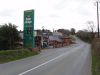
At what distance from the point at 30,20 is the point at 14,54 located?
14.8 meters

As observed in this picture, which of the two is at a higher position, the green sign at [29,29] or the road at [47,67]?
the green sign at [29,29]

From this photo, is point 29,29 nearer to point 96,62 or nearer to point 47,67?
point 96,62

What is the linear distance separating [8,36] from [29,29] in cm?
408

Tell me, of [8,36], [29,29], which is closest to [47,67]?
[29,29]

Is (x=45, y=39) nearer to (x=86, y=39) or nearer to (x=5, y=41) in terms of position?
(x=5, y=41)

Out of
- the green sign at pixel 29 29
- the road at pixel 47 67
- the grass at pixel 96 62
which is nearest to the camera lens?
the road at pixel 47 67

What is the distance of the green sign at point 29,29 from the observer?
4625cm

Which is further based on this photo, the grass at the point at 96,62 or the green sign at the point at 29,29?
the green sign at the point at 29,29

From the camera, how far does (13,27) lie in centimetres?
4888

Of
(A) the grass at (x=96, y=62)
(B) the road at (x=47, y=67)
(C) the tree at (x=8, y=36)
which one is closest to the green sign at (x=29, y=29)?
(C) the tree at (x=8, y=36)

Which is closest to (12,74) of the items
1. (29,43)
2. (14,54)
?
(14,54)

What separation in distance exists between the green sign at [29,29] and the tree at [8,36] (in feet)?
9.00

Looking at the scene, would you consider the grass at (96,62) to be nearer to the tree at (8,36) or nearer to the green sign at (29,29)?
the green sign at (29,29)

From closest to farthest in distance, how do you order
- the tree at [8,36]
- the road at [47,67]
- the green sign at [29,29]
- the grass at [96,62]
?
the road at [47,67]
the grass at [96,62]
the green sign at [29,29]
the tree at [8,36]
